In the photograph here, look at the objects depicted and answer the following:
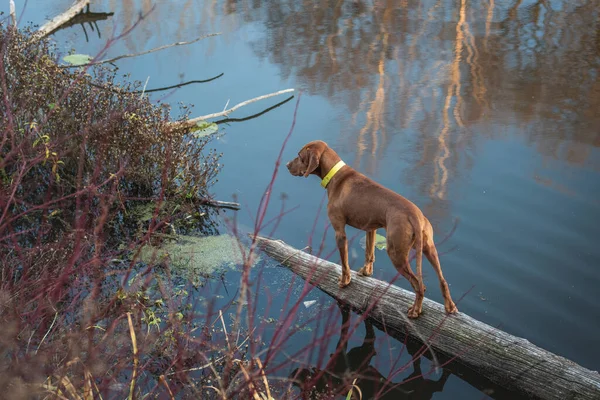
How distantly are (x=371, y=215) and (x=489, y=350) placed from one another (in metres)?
1.22

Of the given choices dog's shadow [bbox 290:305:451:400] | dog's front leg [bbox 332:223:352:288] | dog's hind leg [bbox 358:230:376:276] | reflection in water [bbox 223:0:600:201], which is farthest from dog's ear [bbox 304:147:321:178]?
reflection in water [bbox 223:0:600:201]

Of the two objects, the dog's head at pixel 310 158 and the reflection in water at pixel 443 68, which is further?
the reflection in water at pixel 443 68

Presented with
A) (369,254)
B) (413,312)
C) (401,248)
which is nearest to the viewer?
(401,248)

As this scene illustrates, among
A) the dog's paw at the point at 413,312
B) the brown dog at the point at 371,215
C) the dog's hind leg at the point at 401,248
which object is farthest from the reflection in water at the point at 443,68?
the dog's hind leg at the point at 401,248

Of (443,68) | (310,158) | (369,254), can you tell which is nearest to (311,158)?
(310,158)

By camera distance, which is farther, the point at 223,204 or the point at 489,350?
the point at 223,204

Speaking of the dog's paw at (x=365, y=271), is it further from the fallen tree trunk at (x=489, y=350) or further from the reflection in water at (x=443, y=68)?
the reflection in water at (x=443, y=68)

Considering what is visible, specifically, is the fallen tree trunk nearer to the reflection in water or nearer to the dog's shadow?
the dog's shadow

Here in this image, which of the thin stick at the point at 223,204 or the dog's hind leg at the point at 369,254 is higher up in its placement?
the dog's hind leg at the point at 369,254

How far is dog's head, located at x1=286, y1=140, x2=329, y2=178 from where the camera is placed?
19.0 feet

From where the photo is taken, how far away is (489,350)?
16.5ft

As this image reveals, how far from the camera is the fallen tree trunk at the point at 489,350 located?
462cm

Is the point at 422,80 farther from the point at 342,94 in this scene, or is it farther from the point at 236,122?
the point at 236,122

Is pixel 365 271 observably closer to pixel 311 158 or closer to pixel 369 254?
pixel 369 254
